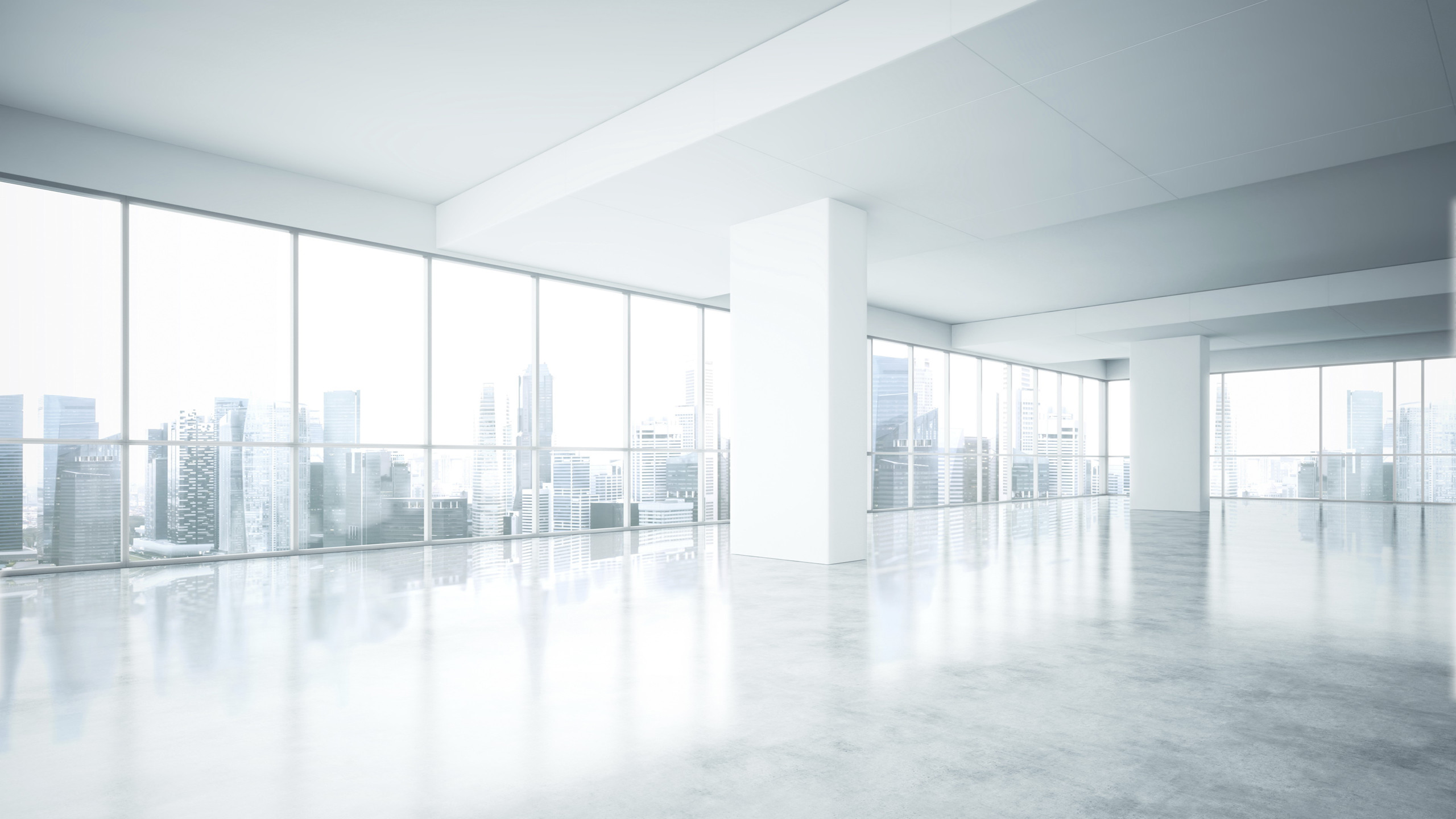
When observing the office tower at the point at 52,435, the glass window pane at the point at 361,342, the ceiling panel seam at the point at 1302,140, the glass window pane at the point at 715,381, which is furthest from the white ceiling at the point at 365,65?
the glass window pane at the point at 715,381

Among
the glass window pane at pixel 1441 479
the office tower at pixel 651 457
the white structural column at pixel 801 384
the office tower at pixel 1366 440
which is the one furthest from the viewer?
the office tower at pixel 1366 440

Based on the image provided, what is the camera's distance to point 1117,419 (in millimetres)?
26391

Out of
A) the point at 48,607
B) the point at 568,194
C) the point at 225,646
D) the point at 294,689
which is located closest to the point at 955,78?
the point at 568,194

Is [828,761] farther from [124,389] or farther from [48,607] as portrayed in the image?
[124,389]

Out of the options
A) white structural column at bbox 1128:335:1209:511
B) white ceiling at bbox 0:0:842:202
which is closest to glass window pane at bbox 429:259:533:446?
white ceiling at bbox 0:0:842:202

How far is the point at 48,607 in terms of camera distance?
620 centimetres

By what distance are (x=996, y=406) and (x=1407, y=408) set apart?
1080 cm

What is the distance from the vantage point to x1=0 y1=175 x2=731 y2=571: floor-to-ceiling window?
8281 mm

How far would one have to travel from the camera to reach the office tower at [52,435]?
8.20m

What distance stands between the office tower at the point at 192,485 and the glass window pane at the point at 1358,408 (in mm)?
26418

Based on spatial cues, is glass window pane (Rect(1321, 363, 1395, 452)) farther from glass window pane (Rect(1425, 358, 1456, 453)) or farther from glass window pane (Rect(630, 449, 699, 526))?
glass window pane (Rect(630, 449, 699, 526))

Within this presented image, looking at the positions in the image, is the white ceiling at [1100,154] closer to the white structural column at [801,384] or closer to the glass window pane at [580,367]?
the white structural column at [801,384]

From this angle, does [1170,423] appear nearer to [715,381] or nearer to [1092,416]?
[1092,416]

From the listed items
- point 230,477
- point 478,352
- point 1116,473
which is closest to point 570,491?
point 478,352
